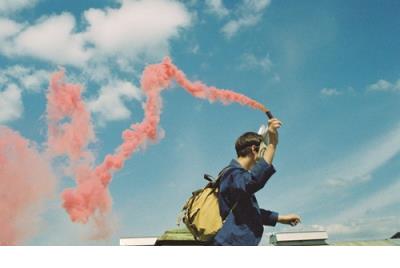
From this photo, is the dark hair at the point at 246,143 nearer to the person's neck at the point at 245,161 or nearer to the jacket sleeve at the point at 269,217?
the person's neck at the point at 245,161

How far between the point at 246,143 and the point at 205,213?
637 millimetres

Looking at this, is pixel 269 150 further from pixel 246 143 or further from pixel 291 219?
pixel 291 219

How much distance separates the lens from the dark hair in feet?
11.4

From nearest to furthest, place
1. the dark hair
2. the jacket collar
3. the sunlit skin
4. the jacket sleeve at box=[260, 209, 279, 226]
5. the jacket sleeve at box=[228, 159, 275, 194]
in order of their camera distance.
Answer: the jacket sleeve at box=[228, 159, 275, 194] < the sunlit skin < the jacket collar < the dark hair < the jacket sleeve at box=[260, 209, 279, 226]

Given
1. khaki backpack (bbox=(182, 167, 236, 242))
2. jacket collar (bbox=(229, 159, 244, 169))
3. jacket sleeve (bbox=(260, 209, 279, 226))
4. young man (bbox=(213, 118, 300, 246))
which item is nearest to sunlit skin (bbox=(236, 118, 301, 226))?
young man (bbox=(213, 118, 300, 246))

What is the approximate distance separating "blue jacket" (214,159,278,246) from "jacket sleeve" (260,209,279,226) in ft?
1.24

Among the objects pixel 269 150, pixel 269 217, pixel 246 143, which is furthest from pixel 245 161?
pixel 269 217

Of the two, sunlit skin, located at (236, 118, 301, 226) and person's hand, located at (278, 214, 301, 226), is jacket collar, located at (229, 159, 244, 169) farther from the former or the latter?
person's hand, located at (278, 214, 301, 226)

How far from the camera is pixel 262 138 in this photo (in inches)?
136

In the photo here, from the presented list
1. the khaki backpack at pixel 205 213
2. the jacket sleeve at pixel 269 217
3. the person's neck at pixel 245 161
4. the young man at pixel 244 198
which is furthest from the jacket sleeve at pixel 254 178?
the jacket sleeve at pixel 269 217

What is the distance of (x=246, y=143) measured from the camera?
3.48 meters
